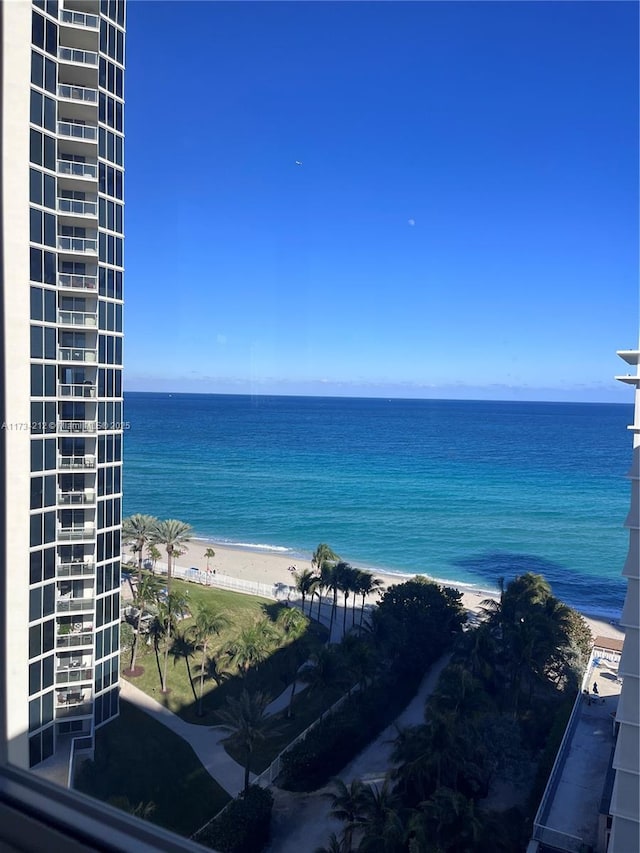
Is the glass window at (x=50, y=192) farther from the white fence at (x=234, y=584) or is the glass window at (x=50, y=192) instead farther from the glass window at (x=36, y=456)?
the white fence at (x=234, y=584)

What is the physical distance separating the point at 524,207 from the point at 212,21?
8.36 feet

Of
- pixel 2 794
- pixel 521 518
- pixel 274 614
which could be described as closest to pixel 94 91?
pixel 2 794

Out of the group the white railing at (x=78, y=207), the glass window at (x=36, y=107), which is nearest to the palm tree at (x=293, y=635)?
the white railing at (x=78, y=207)

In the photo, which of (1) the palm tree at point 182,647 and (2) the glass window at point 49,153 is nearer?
(2) the glass window at point 49,153

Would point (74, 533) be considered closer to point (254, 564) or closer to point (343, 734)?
point (343, 734)

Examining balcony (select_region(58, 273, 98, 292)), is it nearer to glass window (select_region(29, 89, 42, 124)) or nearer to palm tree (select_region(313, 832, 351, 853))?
glass window (select_region(29, 89, 42, 124))

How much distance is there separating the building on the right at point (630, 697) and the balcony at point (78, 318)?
3703 millimetres

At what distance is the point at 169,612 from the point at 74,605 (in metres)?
1.93

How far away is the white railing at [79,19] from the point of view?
4282 millimetres

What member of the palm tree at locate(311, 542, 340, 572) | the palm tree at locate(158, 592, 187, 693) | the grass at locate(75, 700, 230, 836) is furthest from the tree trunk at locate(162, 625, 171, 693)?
the palm tree at locate(311, 542, 340, 572)

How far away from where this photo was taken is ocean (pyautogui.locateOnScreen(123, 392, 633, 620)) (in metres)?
11.5

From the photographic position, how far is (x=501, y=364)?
20.3ft

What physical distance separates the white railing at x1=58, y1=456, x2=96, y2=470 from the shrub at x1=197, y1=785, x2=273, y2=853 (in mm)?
2474

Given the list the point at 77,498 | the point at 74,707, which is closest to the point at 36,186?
the point at 77,498
